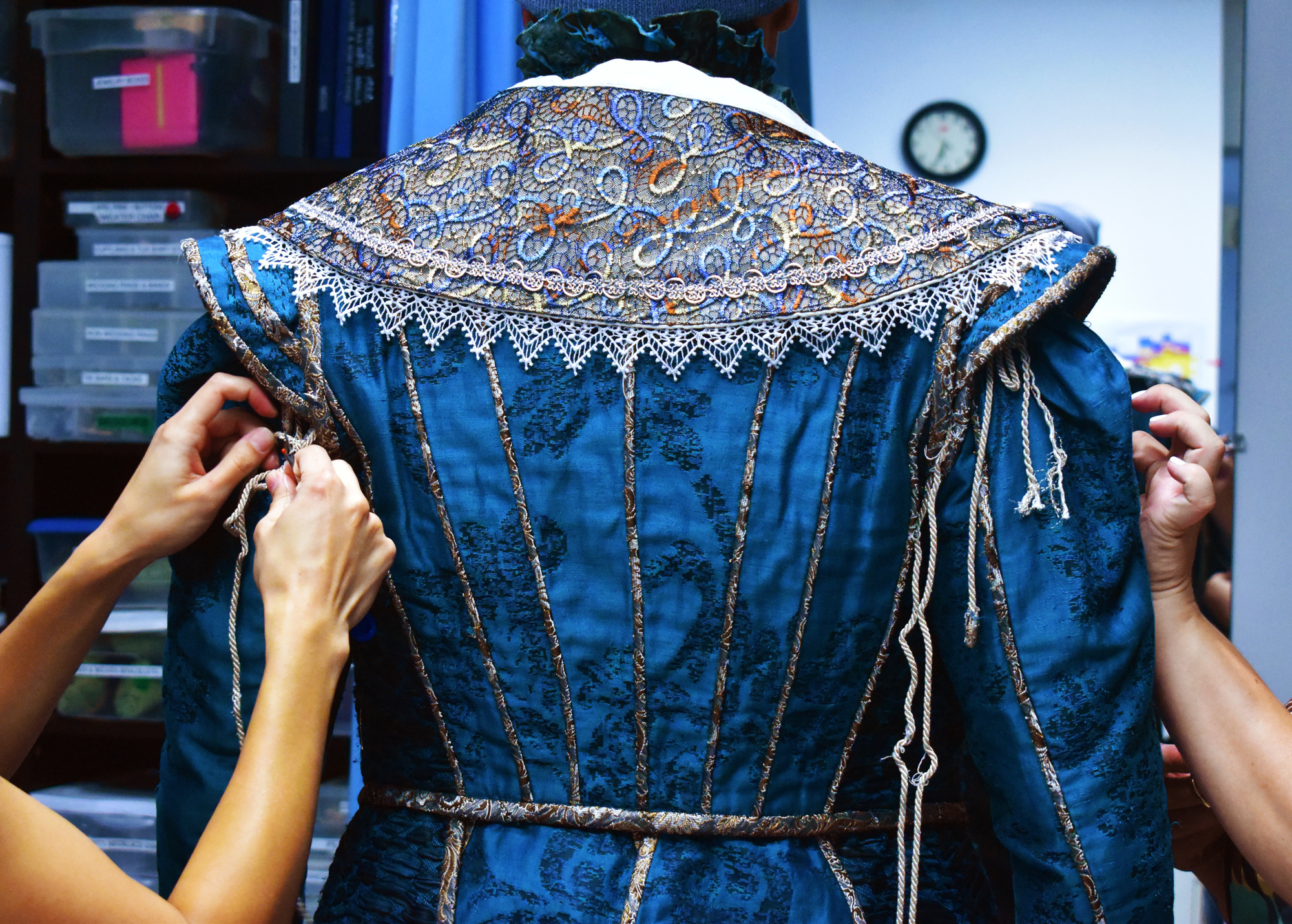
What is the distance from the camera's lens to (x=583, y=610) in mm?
733

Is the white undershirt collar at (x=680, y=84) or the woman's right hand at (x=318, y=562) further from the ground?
the white undershirt collar at (x=680, y=84)

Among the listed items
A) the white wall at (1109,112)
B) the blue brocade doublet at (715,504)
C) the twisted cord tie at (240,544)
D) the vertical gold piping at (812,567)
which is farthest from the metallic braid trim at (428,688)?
the white wall at (1109,112)

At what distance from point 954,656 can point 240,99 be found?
1.50 metres

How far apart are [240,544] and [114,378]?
1.19 metres

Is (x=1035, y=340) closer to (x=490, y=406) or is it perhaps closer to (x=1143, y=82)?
(x=490, y=406)

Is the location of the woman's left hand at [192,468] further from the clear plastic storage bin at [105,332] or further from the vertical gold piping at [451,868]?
the clear plastic storage bin at [105,332]

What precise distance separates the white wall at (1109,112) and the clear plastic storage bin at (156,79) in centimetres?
215

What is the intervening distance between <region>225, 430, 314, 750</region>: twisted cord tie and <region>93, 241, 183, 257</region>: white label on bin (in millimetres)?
1230

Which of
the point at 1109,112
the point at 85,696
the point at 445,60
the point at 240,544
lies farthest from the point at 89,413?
the point at 1109,112

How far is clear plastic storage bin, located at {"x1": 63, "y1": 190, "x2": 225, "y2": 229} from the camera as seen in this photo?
181 cm

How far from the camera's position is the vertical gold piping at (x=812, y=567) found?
0.70 metres

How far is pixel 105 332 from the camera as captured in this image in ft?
5.91

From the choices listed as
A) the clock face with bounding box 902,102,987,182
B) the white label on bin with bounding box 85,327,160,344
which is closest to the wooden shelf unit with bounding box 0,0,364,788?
the white label on bin with bounding box 85,327,160,344

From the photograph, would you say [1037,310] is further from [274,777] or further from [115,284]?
[115,284]
